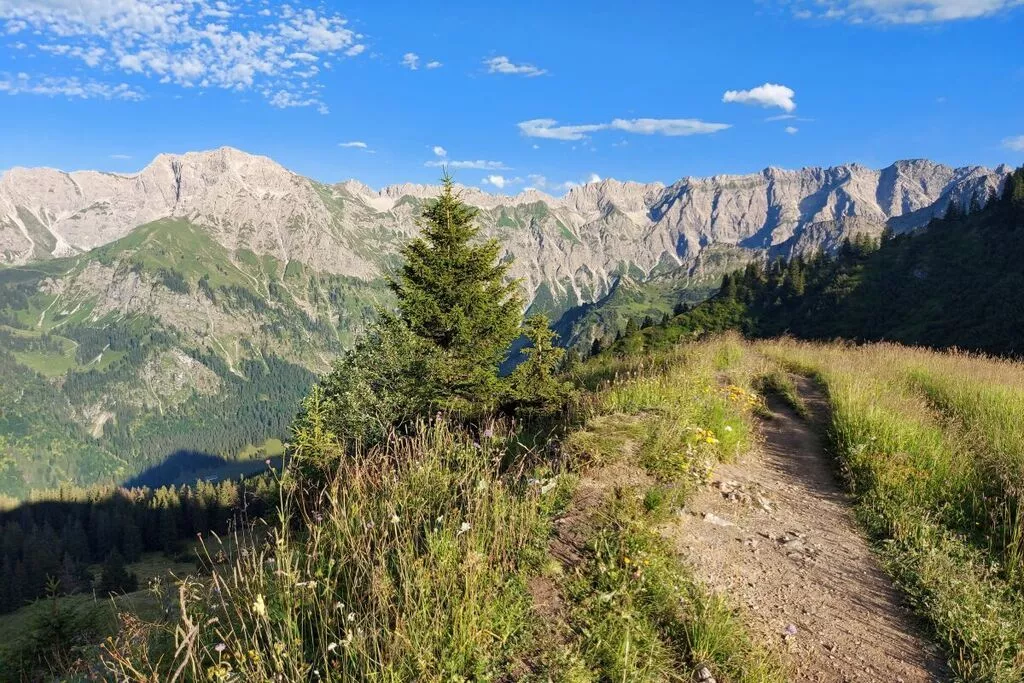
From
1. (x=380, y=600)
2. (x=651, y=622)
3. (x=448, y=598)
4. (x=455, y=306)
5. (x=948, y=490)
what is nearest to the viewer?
(x=380, y=600)

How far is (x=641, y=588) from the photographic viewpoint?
509 cm

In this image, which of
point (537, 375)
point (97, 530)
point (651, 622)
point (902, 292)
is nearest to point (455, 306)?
point (537, 375)

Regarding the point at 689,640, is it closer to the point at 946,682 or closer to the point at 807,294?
the point at 946,682

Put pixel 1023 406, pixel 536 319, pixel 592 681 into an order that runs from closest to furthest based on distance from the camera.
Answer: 1. pixel 592 681
2. pixel 1023 406
3. pixel 536 319

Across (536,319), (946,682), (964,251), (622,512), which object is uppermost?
(964,251)

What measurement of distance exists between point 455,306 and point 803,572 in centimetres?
2010

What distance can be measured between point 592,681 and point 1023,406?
11252 millimetres

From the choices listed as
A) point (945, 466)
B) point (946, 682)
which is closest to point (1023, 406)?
point (945, 466)

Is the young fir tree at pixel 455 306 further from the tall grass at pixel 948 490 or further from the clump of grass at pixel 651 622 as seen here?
the clump of grass at pixel 651 622

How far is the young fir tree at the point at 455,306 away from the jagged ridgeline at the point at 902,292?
206 feet

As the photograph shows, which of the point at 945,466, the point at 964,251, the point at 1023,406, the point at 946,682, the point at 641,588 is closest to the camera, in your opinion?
the point at 946,682

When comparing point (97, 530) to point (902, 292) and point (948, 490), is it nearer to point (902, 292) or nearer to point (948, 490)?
point (948, 490)

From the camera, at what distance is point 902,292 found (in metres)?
115

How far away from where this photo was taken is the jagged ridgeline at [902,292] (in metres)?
88.7
